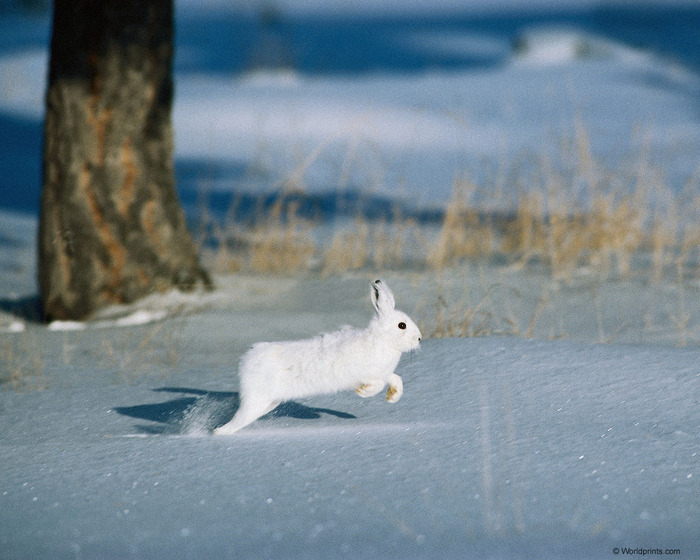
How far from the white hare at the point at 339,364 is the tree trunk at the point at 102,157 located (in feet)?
6.00

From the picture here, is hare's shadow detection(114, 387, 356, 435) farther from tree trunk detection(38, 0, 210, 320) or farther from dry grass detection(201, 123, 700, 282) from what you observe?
dry grass detection(201, 123, 700, 282)

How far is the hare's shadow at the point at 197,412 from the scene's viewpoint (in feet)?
6.82

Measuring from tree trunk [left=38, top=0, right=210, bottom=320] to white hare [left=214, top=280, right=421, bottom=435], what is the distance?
1.83m

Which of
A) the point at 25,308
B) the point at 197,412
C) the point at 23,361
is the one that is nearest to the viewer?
the point at 197,412

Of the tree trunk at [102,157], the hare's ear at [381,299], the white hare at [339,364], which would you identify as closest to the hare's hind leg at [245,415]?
the white hare at [339,364]

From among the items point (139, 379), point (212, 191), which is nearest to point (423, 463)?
point (139, 379)

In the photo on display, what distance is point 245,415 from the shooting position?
188 centimetres

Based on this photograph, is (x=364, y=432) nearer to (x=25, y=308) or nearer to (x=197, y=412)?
(x=197, y=412)

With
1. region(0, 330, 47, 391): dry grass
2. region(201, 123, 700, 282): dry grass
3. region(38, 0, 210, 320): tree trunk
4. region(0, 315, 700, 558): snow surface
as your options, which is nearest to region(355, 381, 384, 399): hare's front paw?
region(0, 315, 700, 558): snow surface

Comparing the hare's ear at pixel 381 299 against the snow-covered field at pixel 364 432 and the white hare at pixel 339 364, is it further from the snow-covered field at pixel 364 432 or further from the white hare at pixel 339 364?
the snow-covered field at pixel 364 432

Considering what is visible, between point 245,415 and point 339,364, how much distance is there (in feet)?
0.83

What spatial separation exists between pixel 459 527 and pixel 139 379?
139 cm

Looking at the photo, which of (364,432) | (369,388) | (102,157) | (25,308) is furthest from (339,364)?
(25,308)

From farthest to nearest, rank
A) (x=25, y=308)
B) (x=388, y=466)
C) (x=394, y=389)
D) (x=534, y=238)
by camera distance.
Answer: (x=534, y=238)
(x=25, y=308)
(x=394, y=389)
(x=388, y=466)
